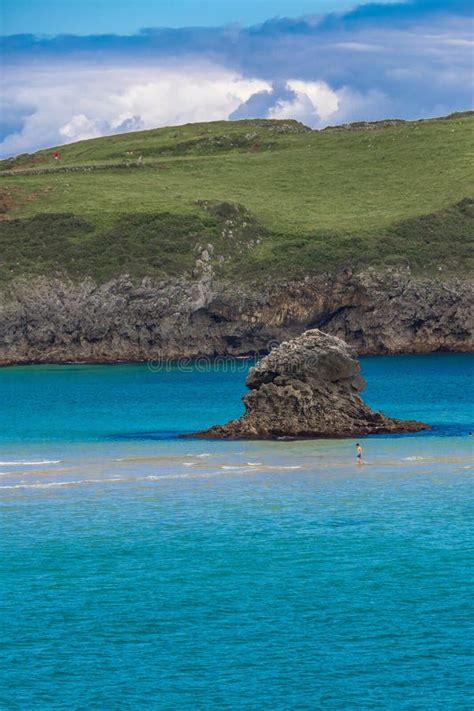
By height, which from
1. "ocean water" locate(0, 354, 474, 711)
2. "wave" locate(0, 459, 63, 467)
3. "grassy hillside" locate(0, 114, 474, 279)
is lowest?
"wave" locate(0, 459, 63, 467)

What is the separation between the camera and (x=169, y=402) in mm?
102500

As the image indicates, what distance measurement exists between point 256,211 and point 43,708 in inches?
5614

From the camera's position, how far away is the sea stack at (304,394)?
233 ft

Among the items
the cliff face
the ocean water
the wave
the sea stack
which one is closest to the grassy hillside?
the cliff face

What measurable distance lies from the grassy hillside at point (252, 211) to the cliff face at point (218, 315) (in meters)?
3.39

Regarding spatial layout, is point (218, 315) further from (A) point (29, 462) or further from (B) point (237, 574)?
(B) point (237, 574)

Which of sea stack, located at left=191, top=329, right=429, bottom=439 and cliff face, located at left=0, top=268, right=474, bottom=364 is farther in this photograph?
cliff face, located at left=0, top=268, right=474, bottom=364

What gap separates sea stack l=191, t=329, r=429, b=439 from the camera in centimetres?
7100

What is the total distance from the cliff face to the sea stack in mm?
74325

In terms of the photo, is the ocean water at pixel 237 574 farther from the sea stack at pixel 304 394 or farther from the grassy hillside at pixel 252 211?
the grassy hillside at pixel 252 211

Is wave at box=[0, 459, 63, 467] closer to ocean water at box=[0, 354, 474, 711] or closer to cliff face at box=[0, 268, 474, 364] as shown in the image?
ocean water at box=[0, 354, 474, 711]

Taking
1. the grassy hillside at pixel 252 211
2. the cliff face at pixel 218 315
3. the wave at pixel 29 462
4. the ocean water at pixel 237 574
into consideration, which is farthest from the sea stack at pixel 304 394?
the grassy hillside at pixel 252 211

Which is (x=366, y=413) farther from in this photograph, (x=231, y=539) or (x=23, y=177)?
(x=23, y=177)

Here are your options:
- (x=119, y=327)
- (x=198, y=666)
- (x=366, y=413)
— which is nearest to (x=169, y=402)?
(x=366, y=413)
